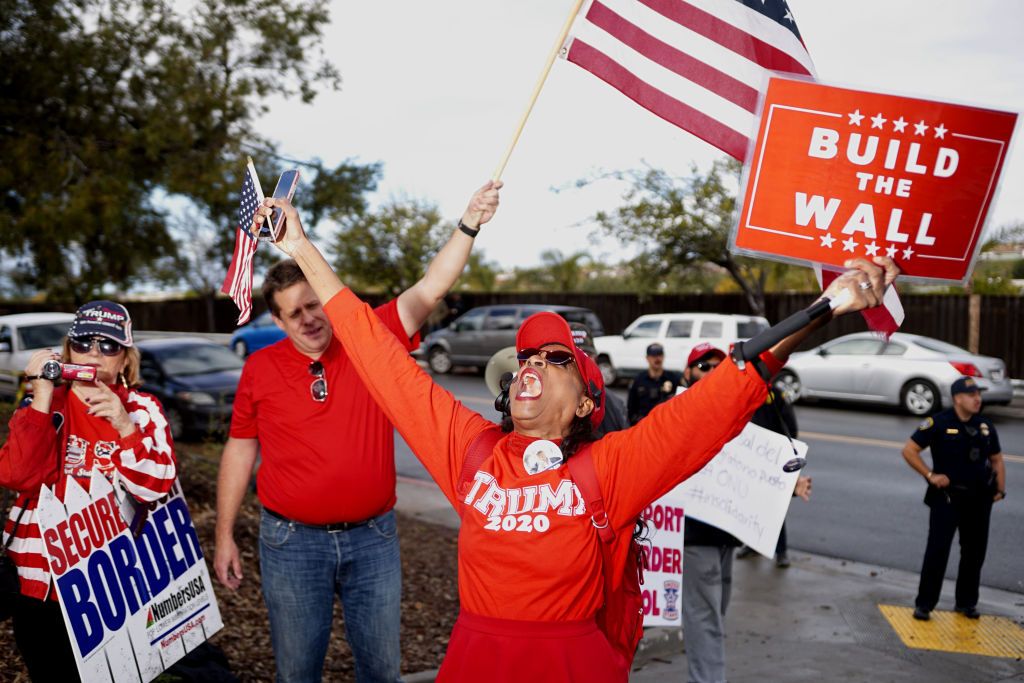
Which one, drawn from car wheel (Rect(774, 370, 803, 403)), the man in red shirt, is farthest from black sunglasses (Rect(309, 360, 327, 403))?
car wheel (Rect(774, 370, 803, 403))

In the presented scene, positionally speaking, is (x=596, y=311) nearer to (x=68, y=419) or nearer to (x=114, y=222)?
(x=114, y=222)

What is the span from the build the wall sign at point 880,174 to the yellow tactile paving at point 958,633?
13.8 feet

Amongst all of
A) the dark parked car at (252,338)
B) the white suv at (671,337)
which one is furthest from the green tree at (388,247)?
the white suv at (671,337)

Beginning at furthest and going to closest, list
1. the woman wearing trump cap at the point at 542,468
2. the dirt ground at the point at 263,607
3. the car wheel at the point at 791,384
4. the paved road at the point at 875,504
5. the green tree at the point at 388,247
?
the green tree at the point at 388,247 < the car wheel at the point at 791,384 < the paved road at the point at 875,504 < the dirt ground at the point at 263,607 < the woman wearing trump cap at the point at 542,468

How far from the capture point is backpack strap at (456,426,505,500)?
8.21ft

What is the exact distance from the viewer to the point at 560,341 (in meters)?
2.54

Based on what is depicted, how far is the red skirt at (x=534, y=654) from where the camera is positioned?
7.64 ft

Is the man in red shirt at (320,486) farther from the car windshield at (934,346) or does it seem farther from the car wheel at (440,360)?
the car wheel at (440,360)

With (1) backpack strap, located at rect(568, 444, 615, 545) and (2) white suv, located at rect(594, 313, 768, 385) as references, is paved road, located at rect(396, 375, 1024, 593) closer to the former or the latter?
(2) white suv, located at rect(594, 313, 768, 385)

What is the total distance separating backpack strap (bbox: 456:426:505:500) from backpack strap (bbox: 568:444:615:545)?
0.82 ft

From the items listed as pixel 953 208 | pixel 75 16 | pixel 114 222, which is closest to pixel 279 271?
pixel 953 208

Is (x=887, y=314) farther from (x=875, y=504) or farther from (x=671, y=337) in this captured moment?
(x=671, y=337)

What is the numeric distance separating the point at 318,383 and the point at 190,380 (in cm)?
1041

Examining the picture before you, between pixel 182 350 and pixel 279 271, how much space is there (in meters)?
11.4
